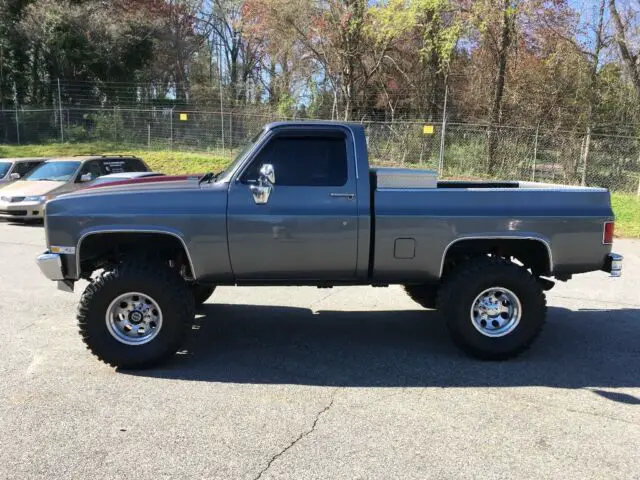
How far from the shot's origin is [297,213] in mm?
4684

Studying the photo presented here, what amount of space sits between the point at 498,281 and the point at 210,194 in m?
2.63

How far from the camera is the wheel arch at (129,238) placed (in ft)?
15.1

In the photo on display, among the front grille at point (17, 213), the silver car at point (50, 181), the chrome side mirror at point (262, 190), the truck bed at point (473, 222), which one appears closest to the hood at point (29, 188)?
the silver car at point (50, 181)

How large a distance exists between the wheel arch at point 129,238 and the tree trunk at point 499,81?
49.7ft

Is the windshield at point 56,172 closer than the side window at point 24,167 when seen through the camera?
Yes

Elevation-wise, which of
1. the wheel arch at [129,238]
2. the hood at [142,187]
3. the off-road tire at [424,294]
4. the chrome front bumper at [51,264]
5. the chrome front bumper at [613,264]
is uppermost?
the hood at [142,187]

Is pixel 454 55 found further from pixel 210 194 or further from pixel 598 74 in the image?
pixel 210 194

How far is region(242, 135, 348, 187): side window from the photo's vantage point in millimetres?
4804

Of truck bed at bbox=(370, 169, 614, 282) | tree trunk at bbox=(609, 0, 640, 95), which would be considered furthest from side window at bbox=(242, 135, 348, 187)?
tree trunk at bbox=(609, 0, 640, 95)

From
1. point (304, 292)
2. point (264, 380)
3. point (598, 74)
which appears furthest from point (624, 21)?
point (264, 380)

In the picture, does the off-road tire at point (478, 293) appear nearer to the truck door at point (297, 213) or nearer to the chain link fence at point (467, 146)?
the truck door at point (297, 213)

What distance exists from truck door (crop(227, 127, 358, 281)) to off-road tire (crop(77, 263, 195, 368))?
0.60 metres

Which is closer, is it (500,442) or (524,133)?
(500,442)

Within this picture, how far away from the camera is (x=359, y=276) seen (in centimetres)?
491
